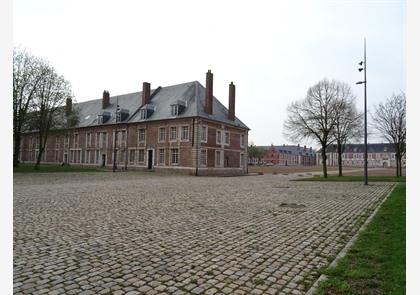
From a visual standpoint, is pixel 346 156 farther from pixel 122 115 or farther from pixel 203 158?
pixel 122 115

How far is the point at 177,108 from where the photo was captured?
3681cm

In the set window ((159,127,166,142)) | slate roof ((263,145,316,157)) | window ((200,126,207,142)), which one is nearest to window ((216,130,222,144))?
window ((200,126,207,142))

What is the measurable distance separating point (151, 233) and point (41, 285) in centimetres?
278

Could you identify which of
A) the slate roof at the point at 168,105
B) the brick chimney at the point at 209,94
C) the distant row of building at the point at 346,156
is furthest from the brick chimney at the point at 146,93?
the distant row of building at the point at 346,156

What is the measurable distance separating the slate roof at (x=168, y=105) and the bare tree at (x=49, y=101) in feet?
19.9

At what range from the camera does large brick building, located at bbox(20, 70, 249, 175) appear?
35250mm

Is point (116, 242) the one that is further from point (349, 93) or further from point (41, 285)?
point (349, 93)

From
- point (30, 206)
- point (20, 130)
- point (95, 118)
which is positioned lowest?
point (30, 206)

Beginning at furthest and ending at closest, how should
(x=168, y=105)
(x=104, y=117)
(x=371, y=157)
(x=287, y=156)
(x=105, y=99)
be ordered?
(x=287, y=156)
(x=371, y=157)
(x=105, y=99)
(x=104, y=117)
(x=168, y=105)

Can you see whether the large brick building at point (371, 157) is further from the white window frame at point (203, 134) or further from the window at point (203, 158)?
the window at point (203, 158)

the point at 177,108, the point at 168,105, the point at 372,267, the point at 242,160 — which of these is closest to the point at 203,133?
the point at 177,108

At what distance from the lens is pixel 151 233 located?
641cm

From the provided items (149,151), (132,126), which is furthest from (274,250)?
(132,126)

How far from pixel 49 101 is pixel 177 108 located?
14.1 metres
